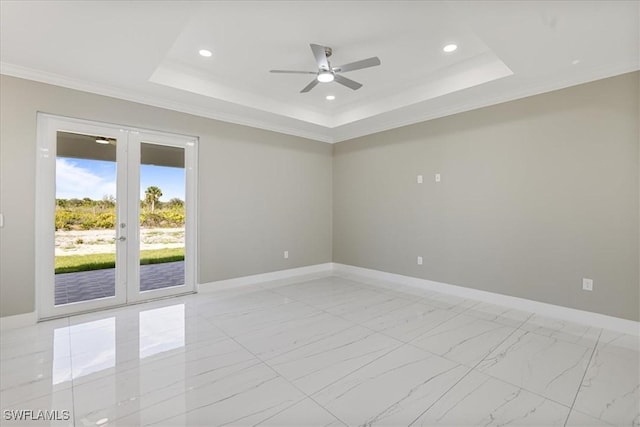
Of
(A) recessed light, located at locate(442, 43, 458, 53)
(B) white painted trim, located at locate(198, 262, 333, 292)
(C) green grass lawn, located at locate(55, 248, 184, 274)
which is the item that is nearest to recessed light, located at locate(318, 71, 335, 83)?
(A) recessed light, located at locate(442, 43, 458, 53)

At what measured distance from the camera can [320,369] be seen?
7.72 ft

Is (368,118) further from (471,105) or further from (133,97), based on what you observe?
(133,97)

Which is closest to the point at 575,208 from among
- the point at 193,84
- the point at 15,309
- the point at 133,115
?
the point at 193,84

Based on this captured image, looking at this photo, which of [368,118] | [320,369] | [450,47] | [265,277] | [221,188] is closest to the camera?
[320,369]

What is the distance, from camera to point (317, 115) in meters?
5.35

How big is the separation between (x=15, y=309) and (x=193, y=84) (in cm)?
326

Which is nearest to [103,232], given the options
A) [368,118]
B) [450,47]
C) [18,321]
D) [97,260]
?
[97,260]

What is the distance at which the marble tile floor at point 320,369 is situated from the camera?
1.84 metres

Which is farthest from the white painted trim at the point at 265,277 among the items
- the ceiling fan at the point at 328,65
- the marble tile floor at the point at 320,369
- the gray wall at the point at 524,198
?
the ceiling fan at the point at 328,65

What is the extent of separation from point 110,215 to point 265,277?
250cm

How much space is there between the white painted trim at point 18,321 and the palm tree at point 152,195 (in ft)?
5.60

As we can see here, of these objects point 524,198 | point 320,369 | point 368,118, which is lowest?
point 320,369

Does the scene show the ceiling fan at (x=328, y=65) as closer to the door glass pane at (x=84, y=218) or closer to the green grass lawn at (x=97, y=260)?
the door glass pane at (x=84, y=218)

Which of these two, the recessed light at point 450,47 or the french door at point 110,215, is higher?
the recessed light at point 450,47
